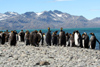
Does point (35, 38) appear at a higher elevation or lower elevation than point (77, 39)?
higher

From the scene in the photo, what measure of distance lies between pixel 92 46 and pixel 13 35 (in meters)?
8.22

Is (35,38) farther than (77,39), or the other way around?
(77,39)

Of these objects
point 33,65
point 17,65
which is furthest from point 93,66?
point 17,65

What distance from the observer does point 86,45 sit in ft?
58.5

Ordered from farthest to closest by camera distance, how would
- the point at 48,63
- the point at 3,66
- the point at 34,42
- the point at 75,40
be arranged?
the point at 75,40 → the point at 34,42 → the point at 48,63 → the point at 3,66

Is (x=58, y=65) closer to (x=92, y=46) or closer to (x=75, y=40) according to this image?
(x=75, y=40)

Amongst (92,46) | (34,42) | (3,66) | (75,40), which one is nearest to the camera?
(3,66)

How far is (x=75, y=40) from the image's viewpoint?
16.3 m

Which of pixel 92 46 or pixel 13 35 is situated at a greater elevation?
pixel 13 35

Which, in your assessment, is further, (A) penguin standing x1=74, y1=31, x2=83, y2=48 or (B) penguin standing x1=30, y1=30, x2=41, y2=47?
(A) penguin standing x1=74, y1=31, x2=83, y2=48

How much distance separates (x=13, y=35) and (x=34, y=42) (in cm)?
180

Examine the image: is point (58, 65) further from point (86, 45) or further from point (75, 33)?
point (86, 45)

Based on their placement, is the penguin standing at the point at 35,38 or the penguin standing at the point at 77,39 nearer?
the penguin standing at the point at 35,38

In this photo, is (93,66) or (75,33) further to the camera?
(75,33)
